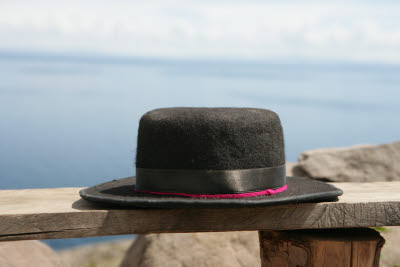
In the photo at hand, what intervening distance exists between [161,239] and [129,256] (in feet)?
1.36

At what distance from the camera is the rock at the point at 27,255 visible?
325cm

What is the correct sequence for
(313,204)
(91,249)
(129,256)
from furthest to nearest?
(91,249) → (129,256) → (313,204)

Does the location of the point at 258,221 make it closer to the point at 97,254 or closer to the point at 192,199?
the point at 192,199

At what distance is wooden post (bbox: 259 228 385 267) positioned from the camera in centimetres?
238

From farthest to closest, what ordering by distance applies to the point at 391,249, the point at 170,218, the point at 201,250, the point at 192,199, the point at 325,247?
the point at 391,249, the point at 201,250, the point at 325,247, the point at 170,218, the point at 192,199

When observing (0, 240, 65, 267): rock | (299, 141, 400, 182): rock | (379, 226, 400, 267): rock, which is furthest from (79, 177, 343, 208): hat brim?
(299, 141, 400, 182): rock

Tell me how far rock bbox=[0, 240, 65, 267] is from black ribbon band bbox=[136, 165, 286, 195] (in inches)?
57.5

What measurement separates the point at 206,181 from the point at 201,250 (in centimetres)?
208

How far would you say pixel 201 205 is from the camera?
6.66 feet

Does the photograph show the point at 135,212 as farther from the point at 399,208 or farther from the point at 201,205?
the point at 399,208

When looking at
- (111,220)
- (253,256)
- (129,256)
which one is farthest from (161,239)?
(111,220)

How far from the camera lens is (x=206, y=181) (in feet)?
6.97

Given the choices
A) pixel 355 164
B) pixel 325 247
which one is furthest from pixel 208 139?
pixel 355 164

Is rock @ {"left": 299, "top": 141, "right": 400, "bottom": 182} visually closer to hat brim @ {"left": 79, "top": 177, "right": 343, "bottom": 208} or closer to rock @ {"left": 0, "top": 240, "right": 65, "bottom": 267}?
rock @ {"left": 0, "top": 240, "right": 65, "bottom": 267}
